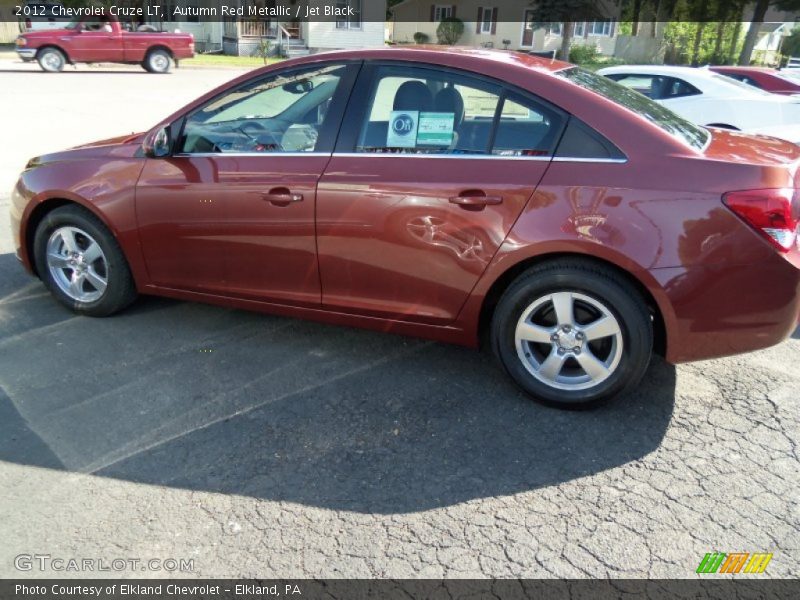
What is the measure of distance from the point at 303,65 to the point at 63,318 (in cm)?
233

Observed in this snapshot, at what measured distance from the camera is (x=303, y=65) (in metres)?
3.81

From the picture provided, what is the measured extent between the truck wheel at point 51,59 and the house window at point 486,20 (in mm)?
27923

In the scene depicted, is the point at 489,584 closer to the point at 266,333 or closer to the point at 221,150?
the point at 266,333

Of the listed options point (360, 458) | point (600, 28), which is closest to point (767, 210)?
point (360, 458)

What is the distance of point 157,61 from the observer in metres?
23.3

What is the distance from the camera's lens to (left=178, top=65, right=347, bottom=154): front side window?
3.77 m

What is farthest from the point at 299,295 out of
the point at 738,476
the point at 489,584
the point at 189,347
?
the point at 738,476

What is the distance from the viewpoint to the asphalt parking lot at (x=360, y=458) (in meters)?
2.59

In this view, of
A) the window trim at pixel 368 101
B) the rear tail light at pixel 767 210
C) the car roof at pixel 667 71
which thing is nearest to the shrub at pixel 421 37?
the car roof at pixel 667 71

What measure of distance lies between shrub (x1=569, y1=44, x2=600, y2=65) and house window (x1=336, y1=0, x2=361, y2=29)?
1141cm

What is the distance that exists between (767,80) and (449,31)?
3314cm

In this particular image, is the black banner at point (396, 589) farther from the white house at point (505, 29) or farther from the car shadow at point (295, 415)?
the white house at point (505, 29)

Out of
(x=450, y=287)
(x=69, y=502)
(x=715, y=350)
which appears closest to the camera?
(x=69, y=502)

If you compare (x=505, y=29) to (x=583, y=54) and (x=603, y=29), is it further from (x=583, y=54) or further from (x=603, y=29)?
(x=583, y=54)
